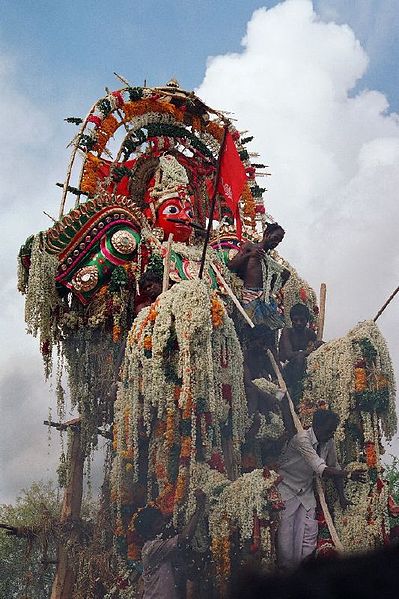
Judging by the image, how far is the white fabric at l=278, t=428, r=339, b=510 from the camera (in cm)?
959

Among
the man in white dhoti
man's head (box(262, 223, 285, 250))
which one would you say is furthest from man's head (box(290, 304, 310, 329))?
the man in white dhoti

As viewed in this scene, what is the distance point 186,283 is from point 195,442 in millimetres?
2080

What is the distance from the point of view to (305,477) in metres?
9.73

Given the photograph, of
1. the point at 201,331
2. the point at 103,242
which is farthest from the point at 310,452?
the point at 103,242

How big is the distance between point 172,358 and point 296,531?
283 cm

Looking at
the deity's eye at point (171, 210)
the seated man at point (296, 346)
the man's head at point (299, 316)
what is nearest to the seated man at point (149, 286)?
the deity's eye at point (171, 210)

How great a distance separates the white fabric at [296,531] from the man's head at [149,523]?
5.29 feet

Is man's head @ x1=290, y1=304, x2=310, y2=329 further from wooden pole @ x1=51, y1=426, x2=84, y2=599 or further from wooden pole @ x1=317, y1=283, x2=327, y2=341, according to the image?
wooden pole @ x1=51, y1=426, x2=84, y2=599

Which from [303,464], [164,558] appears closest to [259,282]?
[303,464]

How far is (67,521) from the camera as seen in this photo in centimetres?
1359

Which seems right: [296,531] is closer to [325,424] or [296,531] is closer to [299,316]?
[325,424]

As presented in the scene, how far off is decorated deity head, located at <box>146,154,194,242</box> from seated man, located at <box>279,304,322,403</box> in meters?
2.36

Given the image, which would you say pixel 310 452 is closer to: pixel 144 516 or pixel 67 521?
pixel 144 516

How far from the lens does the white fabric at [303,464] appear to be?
9586 millimetres
